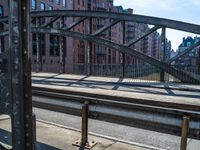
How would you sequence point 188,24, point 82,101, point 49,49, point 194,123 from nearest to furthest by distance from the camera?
point 194,123 → point 82,101 → point 188,24 → point 49,49

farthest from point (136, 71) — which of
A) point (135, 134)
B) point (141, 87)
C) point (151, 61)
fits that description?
point (135, 134)

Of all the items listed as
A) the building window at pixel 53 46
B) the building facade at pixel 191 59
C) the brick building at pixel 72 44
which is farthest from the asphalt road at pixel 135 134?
the building window at pixel 53 46

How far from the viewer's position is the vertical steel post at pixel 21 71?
267cm

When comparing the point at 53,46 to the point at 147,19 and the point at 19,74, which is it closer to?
the point at 147,19

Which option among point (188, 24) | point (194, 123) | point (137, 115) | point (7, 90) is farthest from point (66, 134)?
point (188, 24)

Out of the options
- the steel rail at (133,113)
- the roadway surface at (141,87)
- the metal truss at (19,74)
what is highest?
the metal truss at (19,74)

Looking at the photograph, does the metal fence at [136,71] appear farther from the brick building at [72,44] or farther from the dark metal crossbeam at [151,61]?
the brick building at [72,44]

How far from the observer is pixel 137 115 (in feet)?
11.3

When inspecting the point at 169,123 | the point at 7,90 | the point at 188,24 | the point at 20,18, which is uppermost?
the point at 188,24

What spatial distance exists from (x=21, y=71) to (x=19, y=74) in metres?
0.04

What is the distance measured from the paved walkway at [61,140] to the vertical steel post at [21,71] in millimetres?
1321

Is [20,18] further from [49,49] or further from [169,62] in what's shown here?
[49,49]

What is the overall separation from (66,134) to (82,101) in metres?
1.06

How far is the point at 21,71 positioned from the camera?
107 inches
